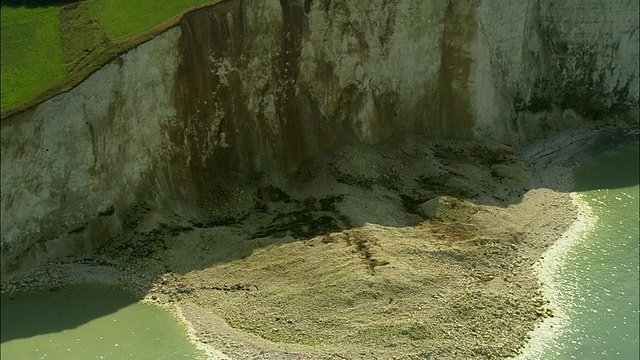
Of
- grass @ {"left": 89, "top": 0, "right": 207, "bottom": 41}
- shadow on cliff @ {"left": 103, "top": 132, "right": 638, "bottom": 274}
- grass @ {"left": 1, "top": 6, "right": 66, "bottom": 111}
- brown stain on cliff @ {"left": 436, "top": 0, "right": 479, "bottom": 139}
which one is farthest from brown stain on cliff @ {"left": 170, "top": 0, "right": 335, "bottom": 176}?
brown stain on cliff @ {"left": 436, "top": 0, "right": 479, "bottom": 139}

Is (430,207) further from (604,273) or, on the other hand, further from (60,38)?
(60,38)

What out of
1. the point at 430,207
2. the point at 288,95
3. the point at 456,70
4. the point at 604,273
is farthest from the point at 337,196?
the point at 604,273

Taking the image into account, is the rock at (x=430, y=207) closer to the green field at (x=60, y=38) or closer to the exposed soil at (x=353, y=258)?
the exposed soil at (x=353, y=258)

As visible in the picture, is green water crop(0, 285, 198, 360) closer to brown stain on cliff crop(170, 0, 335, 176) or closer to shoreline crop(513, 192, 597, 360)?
brown stain on cliff crop(170, 0, 335, 176)

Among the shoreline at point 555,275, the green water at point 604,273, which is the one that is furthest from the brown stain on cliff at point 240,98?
the green water at point 604,273

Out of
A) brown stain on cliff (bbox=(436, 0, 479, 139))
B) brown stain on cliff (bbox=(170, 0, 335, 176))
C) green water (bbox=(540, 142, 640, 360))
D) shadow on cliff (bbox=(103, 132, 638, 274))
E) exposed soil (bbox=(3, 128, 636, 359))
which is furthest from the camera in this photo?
brown stain on cliff (bbox=(436, 0, 479, 139))
